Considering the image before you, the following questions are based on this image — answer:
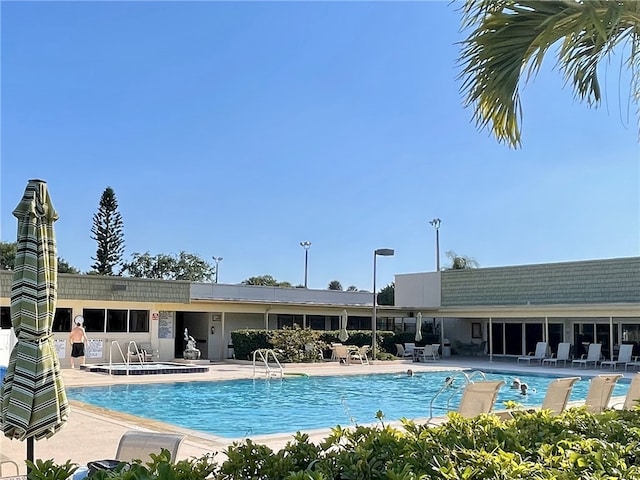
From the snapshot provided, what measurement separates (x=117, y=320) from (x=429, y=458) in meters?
21.9

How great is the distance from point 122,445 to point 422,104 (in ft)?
31.7

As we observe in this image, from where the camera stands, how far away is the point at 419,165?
22.2 meters

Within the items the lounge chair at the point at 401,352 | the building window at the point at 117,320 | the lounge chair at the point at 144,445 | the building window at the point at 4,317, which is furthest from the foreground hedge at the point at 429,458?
the lounge chair at the point at 401,352

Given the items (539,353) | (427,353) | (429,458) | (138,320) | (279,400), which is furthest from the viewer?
(427,353)

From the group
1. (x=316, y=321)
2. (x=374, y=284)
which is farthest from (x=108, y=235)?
(x=374, y=284)

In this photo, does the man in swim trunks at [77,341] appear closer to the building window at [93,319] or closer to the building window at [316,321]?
the building window at [93,319]

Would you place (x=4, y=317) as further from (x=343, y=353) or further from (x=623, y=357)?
(x=623, y=357)

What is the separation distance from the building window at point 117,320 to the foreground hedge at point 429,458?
2102 centimetres

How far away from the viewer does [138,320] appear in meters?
24.2

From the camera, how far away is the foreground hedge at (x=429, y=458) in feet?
9.71

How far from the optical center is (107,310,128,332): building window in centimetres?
2345

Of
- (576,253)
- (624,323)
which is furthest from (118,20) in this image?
(576,253)

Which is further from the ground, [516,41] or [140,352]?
[516,41]

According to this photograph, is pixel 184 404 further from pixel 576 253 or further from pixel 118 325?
pixel 576 253
